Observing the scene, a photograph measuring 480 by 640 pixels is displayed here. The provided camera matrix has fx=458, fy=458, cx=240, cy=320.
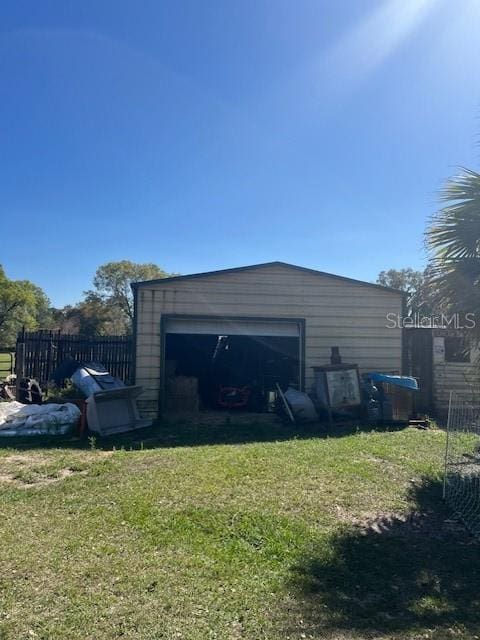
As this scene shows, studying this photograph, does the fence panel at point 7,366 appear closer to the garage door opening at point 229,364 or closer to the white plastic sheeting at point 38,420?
the garage door opening at point 229,364

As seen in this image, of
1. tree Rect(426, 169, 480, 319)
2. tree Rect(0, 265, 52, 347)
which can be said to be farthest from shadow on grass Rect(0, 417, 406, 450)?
tree Rect(0, 265, 52, 347)

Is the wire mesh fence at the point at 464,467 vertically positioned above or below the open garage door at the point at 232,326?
below

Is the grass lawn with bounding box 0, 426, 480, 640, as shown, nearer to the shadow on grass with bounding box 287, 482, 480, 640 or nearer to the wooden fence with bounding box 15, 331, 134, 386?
the shadow on grass with bounding box 287, 482, 480, 640

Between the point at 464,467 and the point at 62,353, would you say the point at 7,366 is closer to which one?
the point at 62,353

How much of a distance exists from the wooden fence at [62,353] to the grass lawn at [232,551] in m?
7.11

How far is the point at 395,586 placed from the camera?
316 centimetres

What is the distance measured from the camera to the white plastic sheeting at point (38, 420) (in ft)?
27.2

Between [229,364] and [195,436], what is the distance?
585 cm

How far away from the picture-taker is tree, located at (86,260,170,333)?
136 feet

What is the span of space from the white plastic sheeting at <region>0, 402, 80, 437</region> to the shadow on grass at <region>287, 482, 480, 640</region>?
6.13 metres

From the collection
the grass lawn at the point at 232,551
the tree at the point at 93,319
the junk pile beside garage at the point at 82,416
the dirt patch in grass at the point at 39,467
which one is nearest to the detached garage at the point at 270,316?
the junk pile beside garage at the point at 82,416

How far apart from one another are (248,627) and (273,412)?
27.7 ft

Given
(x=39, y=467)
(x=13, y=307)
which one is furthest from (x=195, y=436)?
(x=13, y=307)

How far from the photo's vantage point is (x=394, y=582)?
10.6ft
